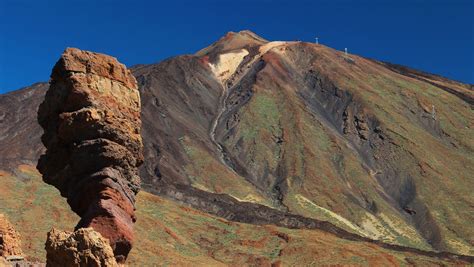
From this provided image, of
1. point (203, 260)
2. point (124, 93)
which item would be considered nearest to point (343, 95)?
point (203, 260)

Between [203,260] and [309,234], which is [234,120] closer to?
[309,234]

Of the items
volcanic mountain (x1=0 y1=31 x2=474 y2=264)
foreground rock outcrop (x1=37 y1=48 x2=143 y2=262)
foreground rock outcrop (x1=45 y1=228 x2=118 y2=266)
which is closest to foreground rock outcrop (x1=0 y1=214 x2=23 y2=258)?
A: foreground rock outcrop (x1=37 y1=48 x2=143 y2=262)

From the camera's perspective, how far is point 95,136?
1866 cm

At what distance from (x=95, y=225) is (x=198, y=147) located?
9035 centimetres

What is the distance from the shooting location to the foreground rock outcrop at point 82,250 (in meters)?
13.3

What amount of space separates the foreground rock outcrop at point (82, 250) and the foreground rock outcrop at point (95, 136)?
12.9 feet

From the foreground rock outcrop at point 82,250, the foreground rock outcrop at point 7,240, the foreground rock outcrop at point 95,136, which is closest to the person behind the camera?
the foreground rock outcrop at point 82,250

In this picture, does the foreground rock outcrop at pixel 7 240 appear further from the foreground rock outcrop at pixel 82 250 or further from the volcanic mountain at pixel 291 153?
the volcanic mountain at pixel 291 153

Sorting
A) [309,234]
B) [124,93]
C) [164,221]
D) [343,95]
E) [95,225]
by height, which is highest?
[343,95]

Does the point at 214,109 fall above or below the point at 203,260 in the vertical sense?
above

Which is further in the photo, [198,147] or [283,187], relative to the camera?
[198,147]

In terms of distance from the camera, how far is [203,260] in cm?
5069

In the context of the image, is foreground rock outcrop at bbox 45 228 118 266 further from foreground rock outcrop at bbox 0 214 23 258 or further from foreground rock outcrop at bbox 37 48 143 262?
foreground rock outcrop at bbox 0 214 23 258

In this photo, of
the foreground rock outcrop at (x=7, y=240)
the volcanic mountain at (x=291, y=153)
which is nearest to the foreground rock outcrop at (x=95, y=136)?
the foreground rock outcrop at (x=7, y=240)
